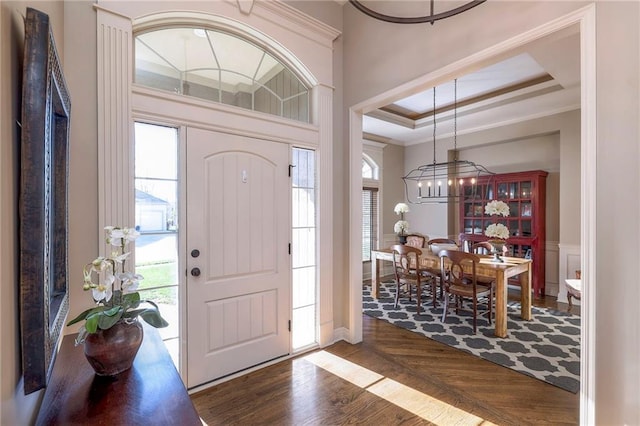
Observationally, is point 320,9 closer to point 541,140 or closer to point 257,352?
point 257,352

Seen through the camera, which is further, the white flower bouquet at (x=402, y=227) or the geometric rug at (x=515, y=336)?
the white flower bouquet at (x=402, y=227)

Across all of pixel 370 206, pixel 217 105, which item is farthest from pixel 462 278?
pixel 217 105

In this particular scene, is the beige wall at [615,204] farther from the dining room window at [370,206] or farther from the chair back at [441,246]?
the dining room window at [370,206]

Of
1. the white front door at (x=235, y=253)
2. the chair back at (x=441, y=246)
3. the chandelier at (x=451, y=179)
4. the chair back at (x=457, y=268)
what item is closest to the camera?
the white front door at (x=235, y=253)

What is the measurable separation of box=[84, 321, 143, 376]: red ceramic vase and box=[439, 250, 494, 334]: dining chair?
10.9 feet

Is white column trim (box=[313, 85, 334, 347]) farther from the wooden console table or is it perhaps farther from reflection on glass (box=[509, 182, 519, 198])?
reflection on glass (box=[509, 182, 519, 198])

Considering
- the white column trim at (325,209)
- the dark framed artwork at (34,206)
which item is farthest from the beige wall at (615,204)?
the dark framed artwork at (34,206)

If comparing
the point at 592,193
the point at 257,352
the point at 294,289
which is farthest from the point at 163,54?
the point at 592,193

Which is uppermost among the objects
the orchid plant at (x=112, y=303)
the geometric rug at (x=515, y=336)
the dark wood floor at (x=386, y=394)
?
the orchid plant at (x=112, y=303)

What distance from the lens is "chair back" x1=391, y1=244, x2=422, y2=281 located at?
416 cm

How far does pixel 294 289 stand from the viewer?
293 centimetres

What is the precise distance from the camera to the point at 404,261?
4.41 meters

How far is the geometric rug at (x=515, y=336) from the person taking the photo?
104 inches

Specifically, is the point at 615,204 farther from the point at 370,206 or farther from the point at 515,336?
the point at 370,206
